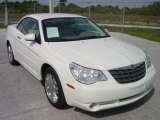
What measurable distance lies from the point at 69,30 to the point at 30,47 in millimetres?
870

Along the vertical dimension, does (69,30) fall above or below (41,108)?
above

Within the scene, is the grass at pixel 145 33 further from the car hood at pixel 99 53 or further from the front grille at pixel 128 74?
the front grille at pixel 128 74

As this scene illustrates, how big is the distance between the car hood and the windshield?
24cm

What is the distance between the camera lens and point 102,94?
13.3 feet

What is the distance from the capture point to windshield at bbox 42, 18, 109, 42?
5418mm

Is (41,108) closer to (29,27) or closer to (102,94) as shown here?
(102,94)

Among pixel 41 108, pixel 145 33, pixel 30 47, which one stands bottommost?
pixel 41 108

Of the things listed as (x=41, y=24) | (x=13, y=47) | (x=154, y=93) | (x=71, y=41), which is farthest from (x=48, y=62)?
(x=13, y=47)

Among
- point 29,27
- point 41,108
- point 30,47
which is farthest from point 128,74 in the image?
point 29,27

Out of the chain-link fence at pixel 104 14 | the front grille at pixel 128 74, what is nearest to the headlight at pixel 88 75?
the front grille at pixel 128 74

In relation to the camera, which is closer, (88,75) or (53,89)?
(88,75)

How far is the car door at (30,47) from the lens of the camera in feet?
17.7

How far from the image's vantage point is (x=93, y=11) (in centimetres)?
3447

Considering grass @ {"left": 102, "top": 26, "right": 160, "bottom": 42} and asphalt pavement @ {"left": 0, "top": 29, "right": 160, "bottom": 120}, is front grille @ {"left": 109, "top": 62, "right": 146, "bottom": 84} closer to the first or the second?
asphalt pavement @ {"left": 0, "top": 29, "right": 160, "bottom": 120}
